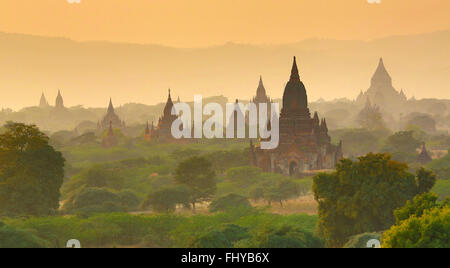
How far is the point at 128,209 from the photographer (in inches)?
2212

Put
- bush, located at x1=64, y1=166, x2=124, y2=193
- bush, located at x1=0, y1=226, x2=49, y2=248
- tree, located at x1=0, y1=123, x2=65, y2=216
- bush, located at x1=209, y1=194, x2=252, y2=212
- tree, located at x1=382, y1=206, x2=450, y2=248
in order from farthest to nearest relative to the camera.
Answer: bush, located at x1=64, y1=166, x2=124, y2=193 < bush, located at x1=209, y1=194, x2=252, y2=212 < tree, located at x1=0, y1=123, x2=65, y2=216 < bush, located at x1=0, y1=226, x2=49, y2=248 < tree, located at x1=382, y1=206, x2=450, y2=248

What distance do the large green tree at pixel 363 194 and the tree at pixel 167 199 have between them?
60.8 ft

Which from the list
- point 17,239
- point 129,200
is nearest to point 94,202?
point 129,200

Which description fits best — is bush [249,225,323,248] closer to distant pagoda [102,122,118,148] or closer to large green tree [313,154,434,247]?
large green tree [313,154,434,247]

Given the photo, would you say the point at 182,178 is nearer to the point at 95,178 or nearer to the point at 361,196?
the point at 95,178

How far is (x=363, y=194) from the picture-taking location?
36.4 meters

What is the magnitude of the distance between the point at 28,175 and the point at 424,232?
30713mm

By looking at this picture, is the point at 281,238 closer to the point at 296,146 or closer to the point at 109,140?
the point at 296,146

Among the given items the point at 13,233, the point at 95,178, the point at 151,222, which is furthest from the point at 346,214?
the point at 95,178

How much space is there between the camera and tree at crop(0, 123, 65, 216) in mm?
46656

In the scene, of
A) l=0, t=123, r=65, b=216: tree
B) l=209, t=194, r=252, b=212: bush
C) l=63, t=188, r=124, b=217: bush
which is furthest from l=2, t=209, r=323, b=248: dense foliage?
l=209, t=194, r=252, b=212: bush

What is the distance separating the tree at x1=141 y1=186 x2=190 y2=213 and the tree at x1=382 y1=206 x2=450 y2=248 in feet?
96.1

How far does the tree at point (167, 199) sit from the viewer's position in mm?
54281
